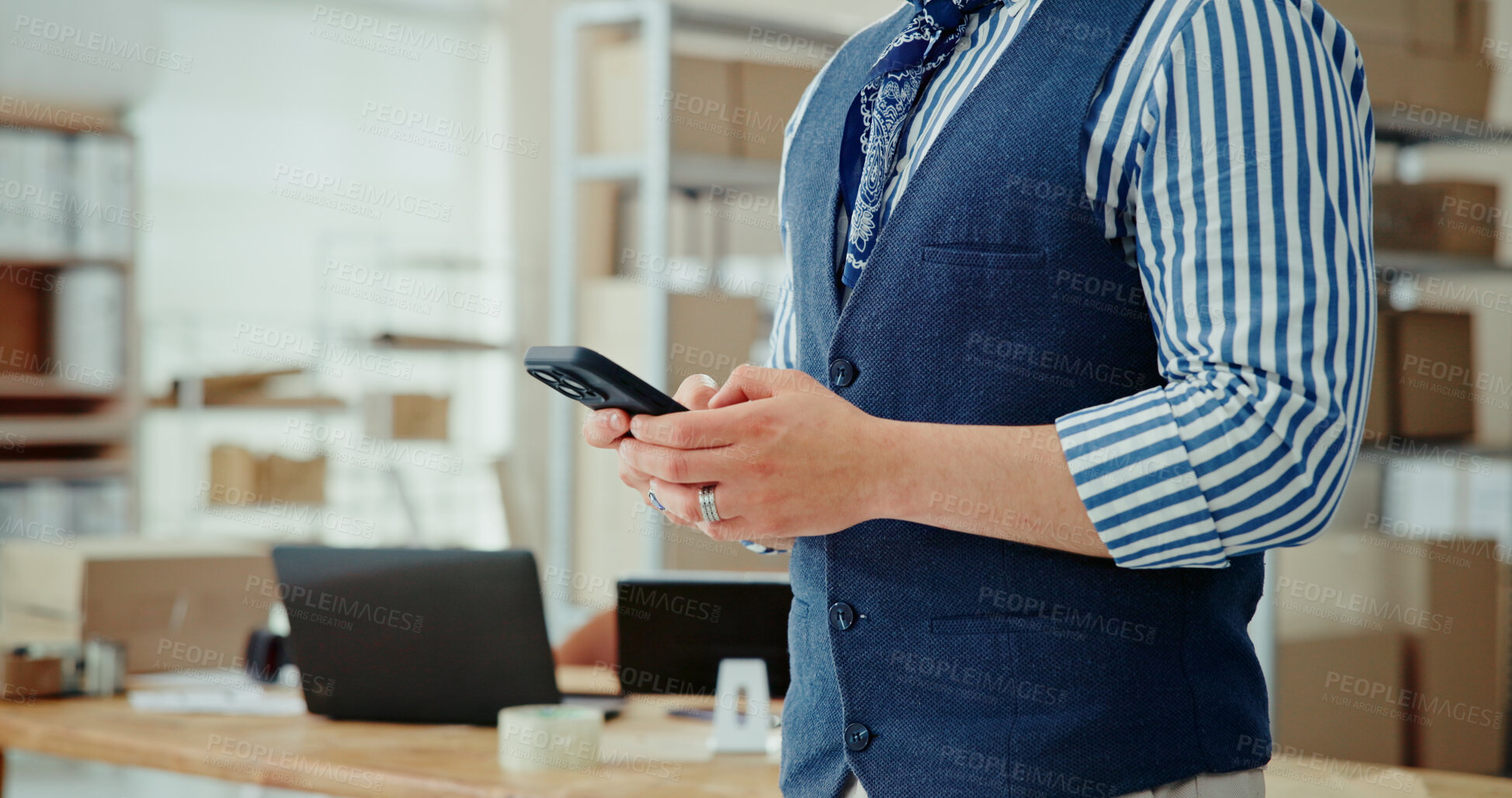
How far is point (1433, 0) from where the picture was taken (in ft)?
10.7

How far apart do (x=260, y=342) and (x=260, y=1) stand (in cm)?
145

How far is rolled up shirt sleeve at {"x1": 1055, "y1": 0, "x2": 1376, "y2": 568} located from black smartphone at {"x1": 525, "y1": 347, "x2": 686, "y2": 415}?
262 mm

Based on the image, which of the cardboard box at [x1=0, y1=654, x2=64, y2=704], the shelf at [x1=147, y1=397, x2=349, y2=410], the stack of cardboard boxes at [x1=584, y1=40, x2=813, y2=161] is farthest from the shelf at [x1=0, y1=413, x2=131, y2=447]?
the cardboard box at [x1=0, y1=654, x2=64, y2=704]

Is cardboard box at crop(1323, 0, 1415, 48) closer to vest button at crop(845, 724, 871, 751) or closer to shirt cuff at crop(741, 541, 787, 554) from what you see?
shirt cuff at crop(741, 541, 787, 554)

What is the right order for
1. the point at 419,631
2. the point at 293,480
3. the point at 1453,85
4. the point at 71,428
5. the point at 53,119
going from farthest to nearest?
the point at 293,480
the point at 71,428
the point at 53,119
the point at 1453,85
the point at 419,631

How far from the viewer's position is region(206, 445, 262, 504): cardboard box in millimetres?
4934

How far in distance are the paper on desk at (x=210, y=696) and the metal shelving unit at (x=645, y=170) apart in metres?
0.93

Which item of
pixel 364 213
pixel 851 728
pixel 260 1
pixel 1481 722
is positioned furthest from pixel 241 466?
pixel 851 728

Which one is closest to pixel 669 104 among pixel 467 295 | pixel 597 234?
pixel 597 234

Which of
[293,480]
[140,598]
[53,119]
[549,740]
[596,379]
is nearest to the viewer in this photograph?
[596,379]

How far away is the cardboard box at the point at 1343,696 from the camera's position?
2.85 meters

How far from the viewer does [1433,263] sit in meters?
3.45

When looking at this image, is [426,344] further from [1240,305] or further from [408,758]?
[1240,305]

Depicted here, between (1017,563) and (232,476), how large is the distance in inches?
182
